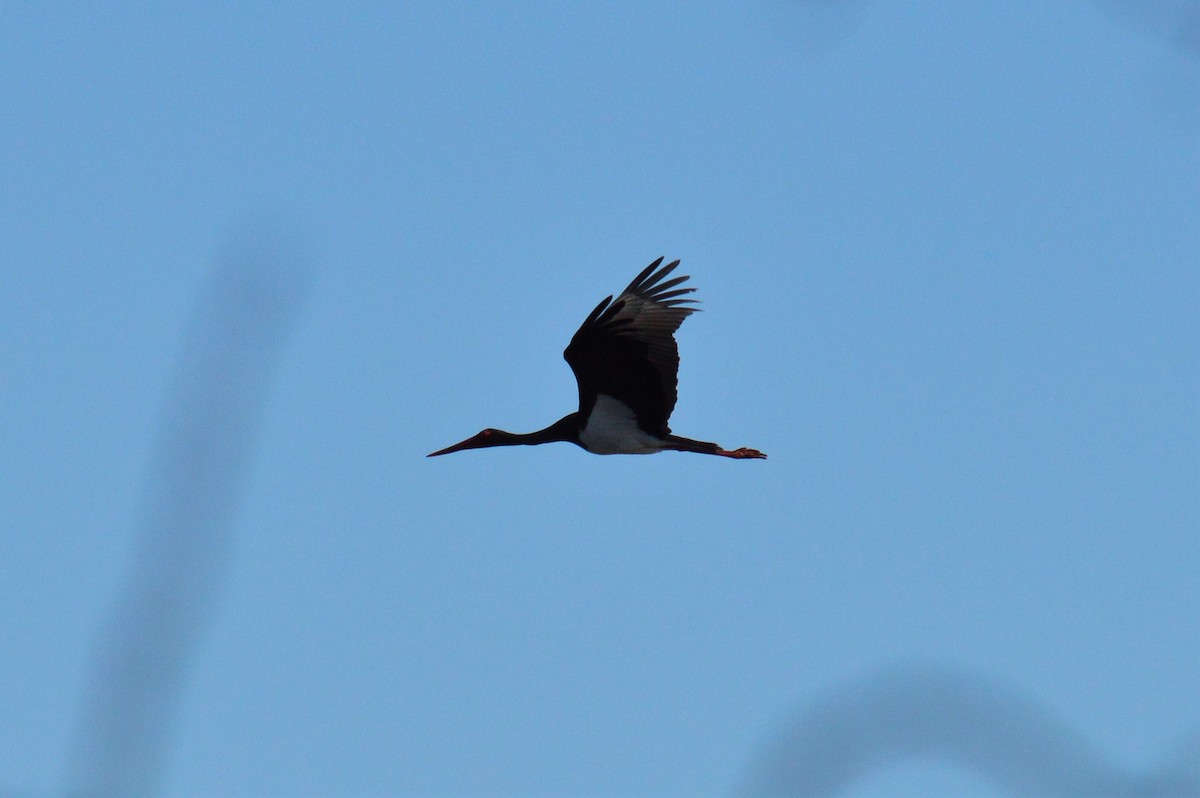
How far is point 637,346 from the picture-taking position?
4031cm

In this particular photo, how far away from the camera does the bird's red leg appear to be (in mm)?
41219

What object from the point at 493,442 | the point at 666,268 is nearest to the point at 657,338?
the point at 666,268

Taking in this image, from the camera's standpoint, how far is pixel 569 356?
4041cm

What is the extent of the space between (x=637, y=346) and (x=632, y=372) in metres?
0.35

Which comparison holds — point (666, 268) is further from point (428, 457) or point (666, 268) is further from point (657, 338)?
point (428, 457)

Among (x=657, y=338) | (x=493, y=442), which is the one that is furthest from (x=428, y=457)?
(x=657, y=338)

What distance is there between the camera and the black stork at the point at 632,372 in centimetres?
4012

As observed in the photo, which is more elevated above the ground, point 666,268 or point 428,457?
point 666,268

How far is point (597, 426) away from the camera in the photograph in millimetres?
41125

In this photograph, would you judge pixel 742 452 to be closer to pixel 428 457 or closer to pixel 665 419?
pixel 665 419

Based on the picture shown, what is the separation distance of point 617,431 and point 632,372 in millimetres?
895

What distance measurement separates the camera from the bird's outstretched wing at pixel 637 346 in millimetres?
40062

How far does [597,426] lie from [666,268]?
86.8 inches

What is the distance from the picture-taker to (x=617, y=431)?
41.0 m
